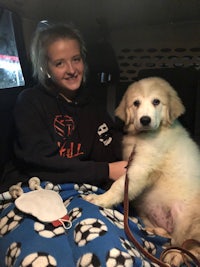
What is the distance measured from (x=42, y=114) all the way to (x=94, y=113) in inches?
13.6

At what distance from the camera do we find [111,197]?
1.61 m

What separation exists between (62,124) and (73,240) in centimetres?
68

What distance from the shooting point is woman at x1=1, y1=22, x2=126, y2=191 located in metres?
1.66

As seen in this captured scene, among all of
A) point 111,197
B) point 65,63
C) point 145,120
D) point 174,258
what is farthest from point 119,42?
point 174,258

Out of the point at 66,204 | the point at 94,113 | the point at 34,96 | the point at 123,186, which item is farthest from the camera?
the point at 94,113

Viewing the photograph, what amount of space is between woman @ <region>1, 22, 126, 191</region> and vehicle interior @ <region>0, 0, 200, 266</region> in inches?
7.9

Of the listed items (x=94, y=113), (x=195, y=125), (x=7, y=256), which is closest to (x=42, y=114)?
(x=94, y=113)

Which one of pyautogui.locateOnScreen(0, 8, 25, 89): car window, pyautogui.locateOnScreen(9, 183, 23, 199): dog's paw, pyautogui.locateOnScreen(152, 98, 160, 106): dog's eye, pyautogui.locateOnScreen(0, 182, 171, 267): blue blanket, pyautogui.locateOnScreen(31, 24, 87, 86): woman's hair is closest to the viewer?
pyautogui.locateOnScreen(0, 182, 171, 267): blue blanket

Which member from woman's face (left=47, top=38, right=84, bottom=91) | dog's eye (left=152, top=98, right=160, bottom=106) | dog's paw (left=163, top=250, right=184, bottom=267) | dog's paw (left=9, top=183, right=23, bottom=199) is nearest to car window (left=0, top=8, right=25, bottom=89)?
woman's face (left=47, top=38, right=84, bottom=91)

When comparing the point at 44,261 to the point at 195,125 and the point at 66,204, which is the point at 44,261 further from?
the point at 195,125

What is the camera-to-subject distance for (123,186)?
1.65 meters

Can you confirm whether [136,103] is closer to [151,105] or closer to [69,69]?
[151,105]

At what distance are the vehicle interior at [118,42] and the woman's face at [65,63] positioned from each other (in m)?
0.26

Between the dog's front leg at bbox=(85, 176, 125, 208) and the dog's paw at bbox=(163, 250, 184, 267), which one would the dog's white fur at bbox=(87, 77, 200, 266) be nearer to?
the dog's front leg at bbox=(85, 176, 125, 208)
